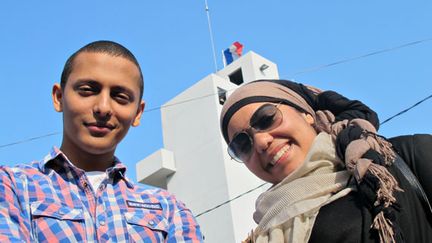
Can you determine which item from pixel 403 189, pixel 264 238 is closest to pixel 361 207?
pixel 403 189

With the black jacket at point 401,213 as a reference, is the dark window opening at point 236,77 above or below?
above

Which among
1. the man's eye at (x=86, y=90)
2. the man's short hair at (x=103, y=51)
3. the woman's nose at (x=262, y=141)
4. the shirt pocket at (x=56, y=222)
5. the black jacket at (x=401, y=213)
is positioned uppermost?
the man's short hair at (x=103, y=51)

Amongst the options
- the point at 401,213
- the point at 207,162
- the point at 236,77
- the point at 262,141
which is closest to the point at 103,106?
the point at 262,141

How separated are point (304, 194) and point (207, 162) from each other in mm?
14241

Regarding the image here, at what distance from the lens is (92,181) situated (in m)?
1.91

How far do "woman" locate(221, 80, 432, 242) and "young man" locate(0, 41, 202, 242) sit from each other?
52 centimetres

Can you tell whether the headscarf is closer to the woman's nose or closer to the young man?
the woman's nose

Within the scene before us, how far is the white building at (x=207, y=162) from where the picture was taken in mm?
15031

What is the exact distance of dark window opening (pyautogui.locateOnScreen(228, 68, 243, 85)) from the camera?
19.0 meters

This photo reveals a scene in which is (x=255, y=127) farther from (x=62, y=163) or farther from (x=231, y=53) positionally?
(x=231, y=53)

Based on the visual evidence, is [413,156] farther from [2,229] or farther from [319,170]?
[2,229]

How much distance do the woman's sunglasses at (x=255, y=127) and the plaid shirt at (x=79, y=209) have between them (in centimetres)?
54

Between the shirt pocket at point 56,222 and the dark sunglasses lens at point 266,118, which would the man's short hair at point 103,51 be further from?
the dark sunglasses lens at point 266,118

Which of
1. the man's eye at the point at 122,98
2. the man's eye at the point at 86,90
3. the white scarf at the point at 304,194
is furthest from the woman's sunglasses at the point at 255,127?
the man's eye at the point at 86,90
